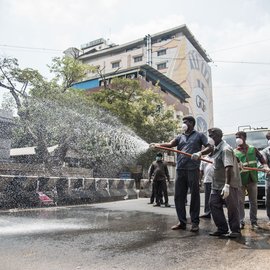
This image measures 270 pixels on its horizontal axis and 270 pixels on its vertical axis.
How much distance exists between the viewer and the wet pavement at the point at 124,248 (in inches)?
129

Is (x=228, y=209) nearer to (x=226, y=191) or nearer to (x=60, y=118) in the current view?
(x=226, y=191)

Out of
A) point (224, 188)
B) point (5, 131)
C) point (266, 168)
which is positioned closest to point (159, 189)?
point (266, 168)

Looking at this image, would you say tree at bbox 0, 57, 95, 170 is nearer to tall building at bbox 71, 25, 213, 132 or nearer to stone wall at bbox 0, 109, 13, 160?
stone wall at bbox 0, 109, 13, 160

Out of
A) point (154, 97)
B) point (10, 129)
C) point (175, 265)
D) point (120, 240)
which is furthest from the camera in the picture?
point (154, 97)

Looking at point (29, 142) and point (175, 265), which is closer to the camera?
point (175, 265)

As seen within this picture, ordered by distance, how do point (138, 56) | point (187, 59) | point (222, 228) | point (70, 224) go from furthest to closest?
point (138, 56) < point (187, 59) < point (70, 224) < point (222, 228)

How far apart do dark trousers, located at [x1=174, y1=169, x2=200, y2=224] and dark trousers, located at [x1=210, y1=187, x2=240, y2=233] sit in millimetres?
382

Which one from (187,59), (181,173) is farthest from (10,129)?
(187,59)

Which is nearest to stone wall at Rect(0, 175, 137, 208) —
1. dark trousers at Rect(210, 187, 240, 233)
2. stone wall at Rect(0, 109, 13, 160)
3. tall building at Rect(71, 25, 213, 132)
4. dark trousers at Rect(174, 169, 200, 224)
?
dark trousers at Rect(174, 169, 200, 224)

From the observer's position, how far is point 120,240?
4480 millimetres

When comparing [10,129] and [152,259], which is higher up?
[10,129]

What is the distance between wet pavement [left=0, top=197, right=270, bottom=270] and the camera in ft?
10.8

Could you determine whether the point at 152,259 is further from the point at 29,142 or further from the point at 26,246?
the point at 29,142

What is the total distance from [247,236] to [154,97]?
934 inches
